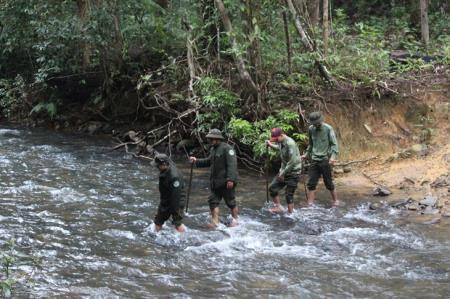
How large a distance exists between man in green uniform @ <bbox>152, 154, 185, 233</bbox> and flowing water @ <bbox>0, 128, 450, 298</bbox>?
328 mm

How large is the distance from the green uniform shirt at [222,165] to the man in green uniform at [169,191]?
2.86 ft

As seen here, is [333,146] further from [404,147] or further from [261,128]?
[404,147]

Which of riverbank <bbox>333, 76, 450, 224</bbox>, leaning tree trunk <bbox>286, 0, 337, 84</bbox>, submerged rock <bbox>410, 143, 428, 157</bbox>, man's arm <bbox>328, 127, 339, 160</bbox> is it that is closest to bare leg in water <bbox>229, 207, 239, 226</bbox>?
man's arm <bbox>328, 127, 339, 160</bbox>

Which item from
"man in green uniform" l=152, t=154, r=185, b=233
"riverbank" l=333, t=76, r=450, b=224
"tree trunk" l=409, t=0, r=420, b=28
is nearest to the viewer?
"man in green uniform" l=152, t=154, r=185, b=233

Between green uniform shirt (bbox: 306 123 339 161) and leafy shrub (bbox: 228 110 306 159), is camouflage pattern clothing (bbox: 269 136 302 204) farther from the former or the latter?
leafy shrub (bbox: 228 110 306 159)

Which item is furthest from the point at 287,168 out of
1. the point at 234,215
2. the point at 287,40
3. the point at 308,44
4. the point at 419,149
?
the point at 287,40

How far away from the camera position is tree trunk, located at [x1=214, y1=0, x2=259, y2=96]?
1426 centimetres

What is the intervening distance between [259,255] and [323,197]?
12.7 feet

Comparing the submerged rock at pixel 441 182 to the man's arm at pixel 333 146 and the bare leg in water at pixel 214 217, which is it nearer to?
the man's arm at pixel 333 146

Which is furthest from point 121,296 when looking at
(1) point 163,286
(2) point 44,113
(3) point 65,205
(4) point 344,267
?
(2) point 44,113

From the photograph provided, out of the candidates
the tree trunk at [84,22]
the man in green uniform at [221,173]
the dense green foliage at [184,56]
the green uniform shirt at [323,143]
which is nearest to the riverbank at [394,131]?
the dense green foliage at [184,56]

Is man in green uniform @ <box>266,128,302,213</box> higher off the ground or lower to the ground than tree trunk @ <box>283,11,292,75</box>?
lower

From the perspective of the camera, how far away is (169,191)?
901 centimetres

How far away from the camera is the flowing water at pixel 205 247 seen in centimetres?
714
